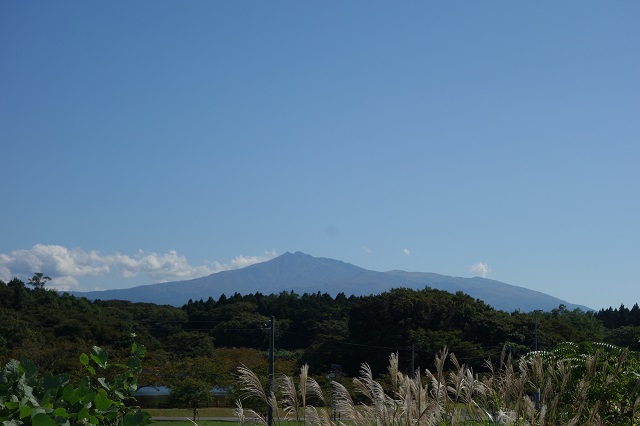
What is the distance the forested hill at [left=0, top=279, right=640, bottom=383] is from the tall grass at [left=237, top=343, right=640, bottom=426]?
25.7 metres

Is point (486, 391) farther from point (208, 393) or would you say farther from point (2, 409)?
point (208, 393)

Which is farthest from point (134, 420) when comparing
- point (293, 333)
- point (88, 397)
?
point (293, 333)

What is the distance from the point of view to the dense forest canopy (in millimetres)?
30391

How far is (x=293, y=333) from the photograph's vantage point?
161 ft

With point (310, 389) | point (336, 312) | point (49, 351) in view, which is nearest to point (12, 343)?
point (49, 351)

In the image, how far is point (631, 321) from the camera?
5788 centimetres

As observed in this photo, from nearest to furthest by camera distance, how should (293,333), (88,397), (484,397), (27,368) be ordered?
1. (88,397)
2. (27,368)
3. (484,397)
4. (293,333)

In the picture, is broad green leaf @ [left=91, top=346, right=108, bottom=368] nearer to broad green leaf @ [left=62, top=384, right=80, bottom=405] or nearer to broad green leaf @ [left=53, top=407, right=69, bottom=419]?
broad green leaf @ [left=62, top=384, right=80, bottom=405]

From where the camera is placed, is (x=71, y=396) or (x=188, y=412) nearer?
(x=71, y=396)

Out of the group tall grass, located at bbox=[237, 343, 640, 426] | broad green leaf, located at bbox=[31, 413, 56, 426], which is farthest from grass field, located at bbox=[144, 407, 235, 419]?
broad green leaf, located at bbox=[31, 413, 56, 426]

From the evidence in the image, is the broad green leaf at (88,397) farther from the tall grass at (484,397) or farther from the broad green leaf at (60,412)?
the tall grass at (484,397)

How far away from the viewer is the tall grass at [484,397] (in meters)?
3.34

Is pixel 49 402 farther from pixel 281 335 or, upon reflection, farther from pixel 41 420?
pixel 281 335

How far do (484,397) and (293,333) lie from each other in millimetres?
45355
